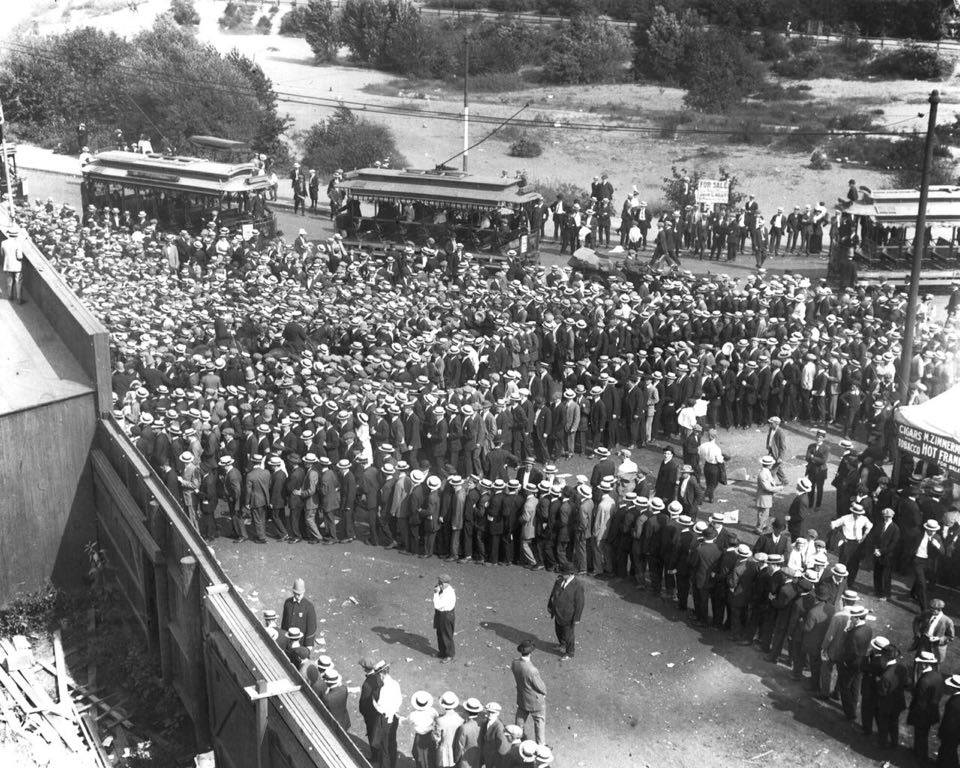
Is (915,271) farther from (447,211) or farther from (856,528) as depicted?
(447,211)

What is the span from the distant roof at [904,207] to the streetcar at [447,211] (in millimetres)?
8987

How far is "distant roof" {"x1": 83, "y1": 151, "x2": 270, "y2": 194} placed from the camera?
34.4 meters

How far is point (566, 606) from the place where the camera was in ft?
47.0

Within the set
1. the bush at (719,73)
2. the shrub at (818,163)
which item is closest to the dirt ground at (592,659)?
the shrub at (818,163)

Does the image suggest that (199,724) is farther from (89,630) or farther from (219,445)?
(219,445)

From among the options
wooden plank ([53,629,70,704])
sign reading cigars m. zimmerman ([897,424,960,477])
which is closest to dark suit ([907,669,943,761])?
sign reading cigars m. zimmerman ([897,424,960,477])

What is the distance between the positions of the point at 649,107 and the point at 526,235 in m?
26.8

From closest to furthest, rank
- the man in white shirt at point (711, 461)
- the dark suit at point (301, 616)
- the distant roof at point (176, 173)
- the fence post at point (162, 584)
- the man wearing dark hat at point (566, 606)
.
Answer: the fence post at point (162, 584) < the dark suit at point (301, 616) < the man wearing dark hat at point (566, 606) < the man in white shirt at point (711, 461) < the distant roof at point (176, 173)

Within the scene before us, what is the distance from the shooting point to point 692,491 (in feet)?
58.5

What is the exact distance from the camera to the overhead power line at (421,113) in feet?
168

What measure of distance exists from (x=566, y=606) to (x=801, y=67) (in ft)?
169

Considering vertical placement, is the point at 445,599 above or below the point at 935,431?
below

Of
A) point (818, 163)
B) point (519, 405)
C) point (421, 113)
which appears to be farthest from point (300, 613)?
point (421, 113)

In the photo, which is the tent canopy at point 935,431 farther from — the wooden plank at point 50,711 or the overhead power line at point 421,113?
the overhead power line at point 421,113
